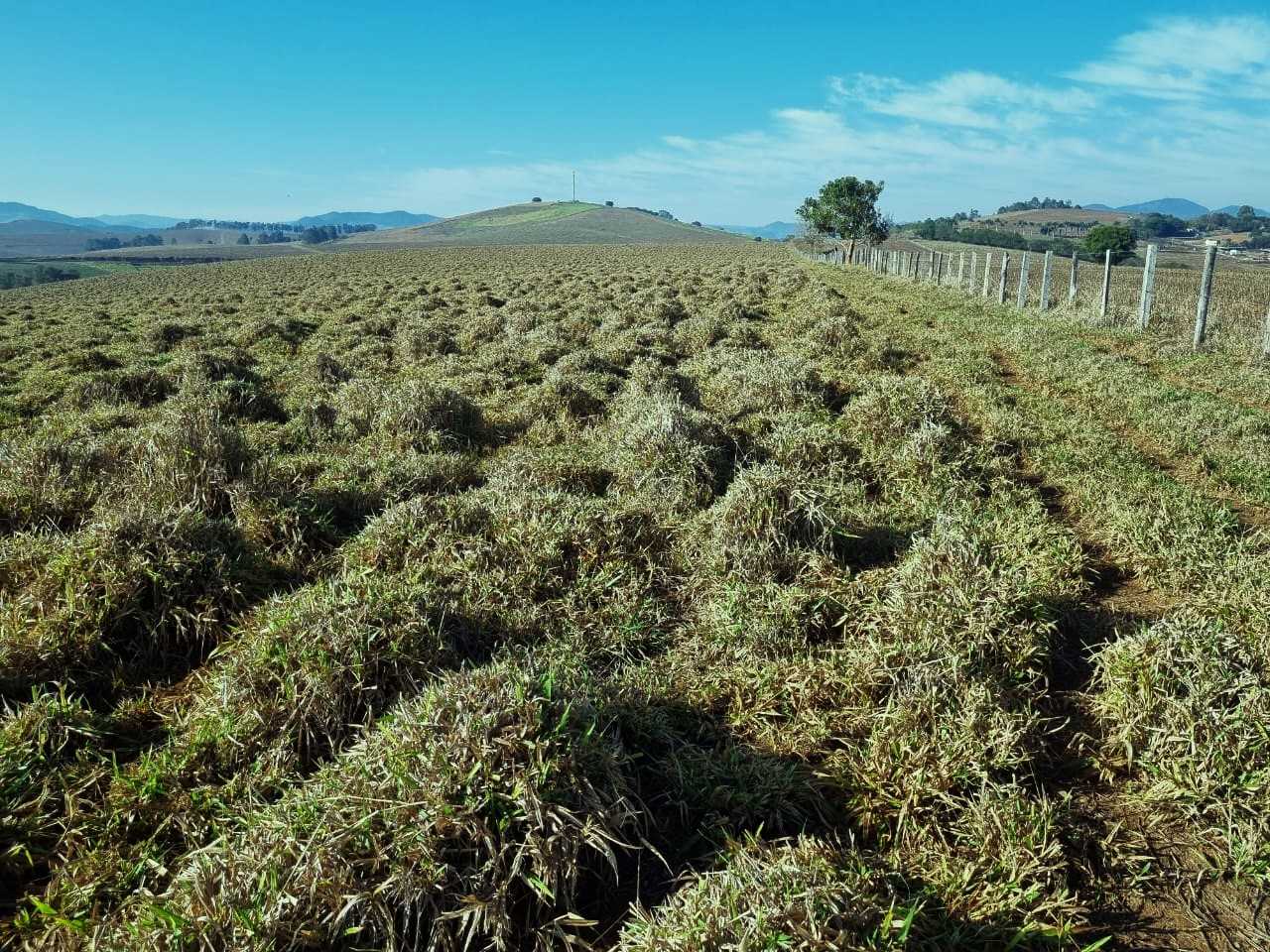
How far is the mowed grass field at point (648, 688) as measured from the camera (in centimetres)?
235

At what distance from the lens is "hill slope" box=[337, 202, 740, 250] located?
5157 inches

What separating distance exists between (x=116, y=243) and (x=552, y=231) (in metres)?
120

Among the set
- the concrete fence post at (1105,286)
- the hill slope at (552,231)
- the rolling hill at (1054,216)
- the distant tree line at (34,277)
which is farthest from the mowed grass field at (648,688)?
the rolling hill at (1054,216)

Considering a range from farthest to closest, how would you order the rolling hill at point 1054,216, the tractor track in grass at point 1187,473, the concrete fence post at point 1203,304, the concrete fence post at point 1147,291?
the rolling hill at point 1054,216 < the concrete fence post at point 1147,291 < the concrete fence post at point 1203,304 < the tractor track in grass at point 1187,473

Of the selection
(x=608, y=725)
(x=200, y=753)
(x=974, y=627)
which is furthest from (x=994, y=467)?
(x=200, y=753)

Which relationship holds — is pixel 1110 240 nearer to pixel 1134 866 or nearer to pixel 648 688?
pixel 1134 866

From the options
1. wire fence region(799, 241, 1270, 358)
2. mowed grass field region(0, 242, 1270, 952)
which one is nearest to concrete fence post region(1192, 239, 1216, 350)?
wire fence region(799, 241, 1270, 358)

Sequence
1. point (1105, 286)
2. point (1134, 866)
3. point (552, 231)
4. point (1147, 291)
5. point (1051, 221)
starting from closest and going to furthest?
1. point (1134, 866)
2. point (1147, 291)
3. point (1105, 286)
4. point (1051, 221)
5. point (552, 231)

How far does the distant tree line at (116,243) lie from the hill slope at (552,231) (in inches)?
2181

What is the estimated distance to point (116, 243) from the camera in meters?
181

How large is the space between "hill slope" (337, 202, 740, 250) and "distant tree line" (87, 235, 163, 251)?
5540 cm

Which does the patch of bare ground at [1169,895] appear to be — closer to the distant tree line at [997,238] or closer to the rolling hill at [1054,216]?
the distant tree line at [997,238]

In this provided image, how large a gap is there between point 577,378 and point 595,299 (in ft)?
39.0

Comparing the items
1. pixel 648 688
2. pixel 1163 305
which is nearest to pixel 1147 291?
pixel 1163 305
